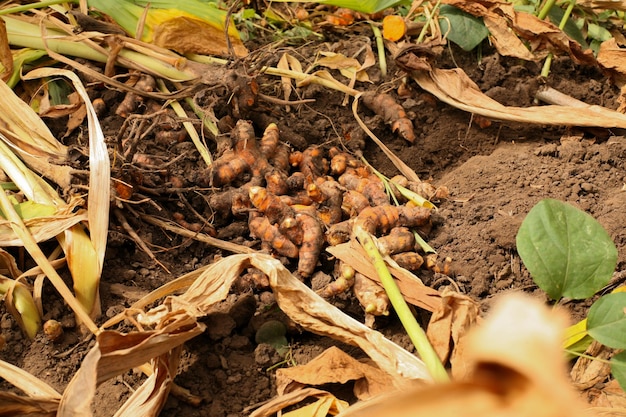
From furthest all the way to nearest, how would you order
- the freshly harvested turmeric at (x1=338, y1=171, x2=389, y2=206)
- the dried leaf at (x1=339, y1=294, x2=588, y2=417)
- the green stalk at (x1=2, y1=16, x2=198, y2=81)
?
the green stalk at (x1=2, y1=16, x2=198, y2=81)
the freshly harvested turmeric at (x1=338, y1=171, x2=389, y2=206)
the dried leaf at (x1=339, y1=294, x2=588, y2=417)

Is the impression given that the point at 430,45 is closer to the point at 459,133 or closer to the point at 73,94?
the point at 459,133

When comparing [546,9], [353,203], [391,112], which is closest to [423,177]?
[391,112]

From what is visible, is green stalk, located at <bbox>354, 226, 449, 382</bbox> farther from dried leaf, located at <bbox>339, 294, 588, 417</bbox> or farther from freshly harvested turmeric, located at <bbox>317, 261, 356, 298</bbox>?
dried leaf, located at <bbox>339, 294, 588, 417</bbox>

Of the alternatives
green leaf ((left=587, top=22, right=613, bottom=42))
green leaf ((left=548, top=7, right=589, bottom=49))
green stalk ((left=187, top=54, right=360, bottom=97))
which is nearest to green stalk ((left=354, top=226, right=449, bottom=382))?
green stalk ((left=187, top=54, right=360, bottom=97))

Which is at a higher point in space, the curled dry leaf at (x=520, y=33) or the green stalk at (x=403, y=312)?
the curled dry leaf at (x=520, y=33)

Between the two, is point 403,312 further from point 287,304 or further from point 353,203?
point 353,203

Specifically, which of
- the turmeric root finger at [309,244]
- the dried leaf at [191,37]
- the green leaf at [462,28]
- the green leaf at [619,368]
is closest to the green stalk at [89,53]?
the dried leaf at [191,37]

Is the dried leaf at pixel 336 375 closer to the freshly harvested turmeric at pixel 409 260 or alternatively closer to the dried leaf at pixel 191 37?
the freshly harvested turmeric at pixel 409 260
